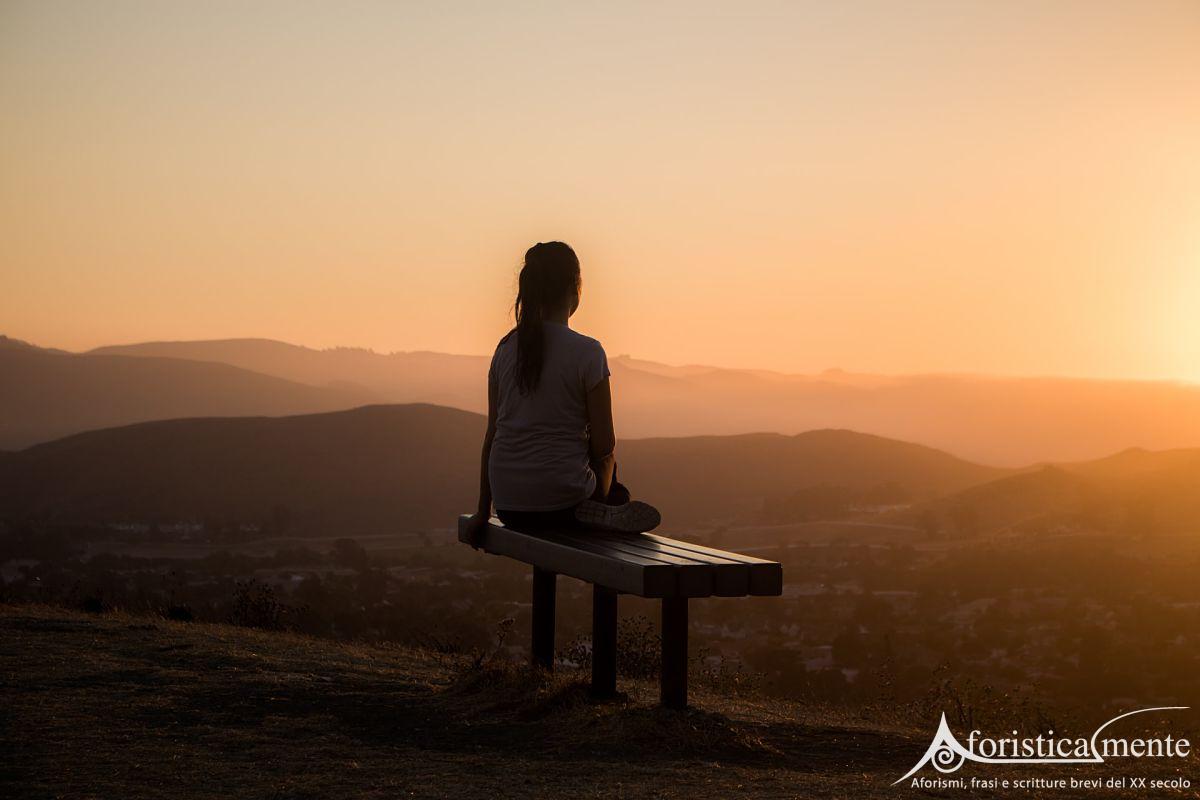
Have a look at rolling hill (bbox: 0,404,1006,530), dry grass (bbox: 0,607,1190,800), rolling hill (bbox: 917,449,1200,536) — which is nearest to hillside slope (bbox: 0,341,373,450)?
rolling hill (bbox: 0,404,1006,530)

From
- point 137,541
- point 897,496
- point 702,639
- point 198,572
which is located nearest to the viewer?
point 702,639

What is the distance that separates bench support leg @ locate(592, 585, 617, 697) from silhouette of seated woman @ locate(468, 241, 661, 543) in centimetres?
39

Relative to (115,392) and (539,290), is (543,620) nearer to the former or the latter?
(539,290)

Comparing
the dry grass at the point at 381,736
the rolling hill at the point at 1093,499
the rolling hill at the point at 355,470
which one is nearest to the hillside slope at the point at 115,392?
the rolling hill at the point at 355,470

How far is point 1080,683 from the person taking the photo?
20.6 meters

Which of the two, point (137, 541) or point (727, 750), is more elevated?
point (727, 750)

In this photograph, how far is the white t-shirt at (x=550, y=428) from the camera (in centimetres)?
626

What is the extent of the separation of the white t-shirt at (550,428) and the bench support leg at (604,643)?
0.60 metres

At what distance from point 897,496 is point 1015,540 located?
33.9 metres

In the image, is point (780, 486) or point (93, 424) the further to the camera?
point (93, 424)

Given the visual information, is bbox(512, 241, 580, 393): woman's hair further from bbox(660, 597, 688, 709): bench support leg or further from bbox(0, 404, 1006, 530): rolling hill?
bbox(0, 404, 1006, 530): rolling hill

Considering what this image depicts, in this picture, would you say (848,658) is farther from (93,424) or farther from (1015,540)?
(93,424)

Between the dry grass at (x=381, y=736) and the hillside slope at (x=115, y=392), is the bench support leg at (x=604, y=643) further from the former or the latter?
the hillside slope at (x=115, y=392)

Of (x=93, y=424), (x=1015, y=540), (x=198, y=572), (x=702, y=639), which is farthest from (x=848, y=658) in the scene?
(x=93, y=424)
